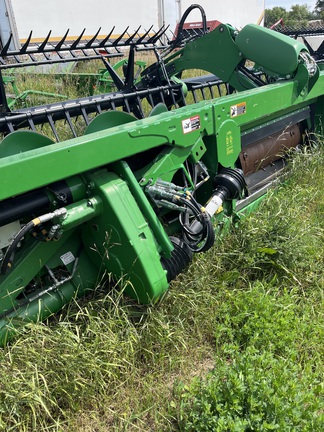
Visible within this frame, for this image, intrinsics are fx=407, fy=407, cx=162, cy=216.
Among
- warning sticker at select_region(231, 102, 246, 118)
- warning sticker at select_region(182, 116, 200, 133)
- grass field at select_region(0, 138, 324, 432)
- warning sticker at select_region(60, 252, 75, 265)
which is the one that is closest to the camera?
grass field at select_region(0, 138, 324, 432)

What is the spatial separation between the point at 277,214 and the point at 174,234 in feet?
2.50

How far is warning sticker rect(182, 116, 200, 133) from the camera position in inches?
90.6

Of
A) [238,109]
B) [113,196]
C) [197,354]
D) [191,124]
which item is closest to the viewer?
[113,196]

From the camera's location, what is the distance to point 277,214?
9.12 feet

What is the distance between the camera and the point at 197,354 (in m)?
2.02

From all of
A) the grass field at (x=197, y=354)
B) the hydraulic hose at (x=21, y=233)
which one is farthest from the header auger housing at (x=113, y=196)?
the grass field at (x=197, y=354)

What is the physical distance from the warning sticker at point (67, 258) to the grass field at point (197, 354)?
24cm

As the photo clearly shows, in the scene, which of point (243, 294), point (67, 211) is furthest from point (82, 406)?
point (243, 294)

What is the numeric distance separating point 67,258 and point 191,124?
40.3 inches

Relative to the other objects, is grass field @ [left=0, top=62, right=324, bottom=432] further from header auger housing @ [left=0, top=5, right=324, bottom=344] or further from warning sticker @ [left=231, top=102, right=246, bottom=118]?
warning sticker @ [left=231, top=102, right=246, bottom=118]

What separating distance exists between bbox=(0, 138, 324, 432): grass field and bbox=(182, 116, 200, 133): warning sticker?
0.78m

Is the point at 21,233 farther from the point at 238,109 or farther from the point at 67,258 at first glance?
the point at 238,109

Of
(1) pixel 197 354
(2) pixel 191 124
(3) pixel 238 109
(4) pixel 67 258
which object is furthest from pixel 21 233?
(3) pixel 238 109

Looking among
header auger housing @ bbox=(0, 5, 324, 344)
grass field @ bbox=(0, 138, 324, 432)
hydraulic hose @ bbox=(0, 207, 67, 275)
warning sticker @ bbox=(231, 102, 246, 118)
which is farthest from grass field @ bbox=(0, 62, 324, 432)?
warning sticker @ bbox=(231, 102, 246, 118)
